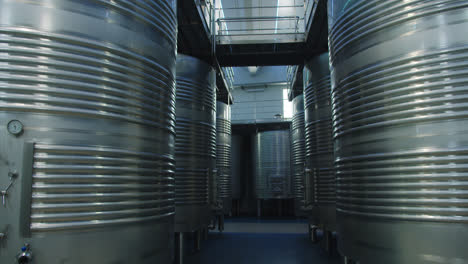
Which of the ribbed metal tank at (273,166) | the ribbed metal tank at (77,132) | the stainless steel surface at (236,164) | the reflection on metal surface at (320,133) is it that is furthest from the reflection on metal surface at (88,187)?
the stainless steel surface at (236,164)

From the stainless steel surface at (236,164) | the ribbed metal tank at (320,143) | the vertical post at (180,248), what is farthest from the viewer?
the stainless steel surface at (236,164)

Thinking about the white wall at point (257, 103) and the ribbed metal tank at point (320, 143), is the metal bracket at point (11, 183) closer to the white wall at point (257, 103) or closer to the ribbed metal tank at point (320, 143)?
the ribbed metal tank at point (320, 143)

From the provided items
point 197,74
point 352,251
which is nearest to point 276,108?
point 197,74

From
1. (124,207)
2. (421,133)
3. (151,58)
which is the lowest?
(124,207)

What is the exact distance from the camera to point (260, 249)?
28.5 feet

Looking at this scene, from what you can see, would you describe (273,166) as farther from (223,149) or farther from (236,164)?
(223,149)

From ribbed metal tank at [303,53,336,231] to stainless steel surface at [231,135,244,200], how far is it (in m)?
9.92

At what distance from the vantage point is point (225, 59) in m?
9.98

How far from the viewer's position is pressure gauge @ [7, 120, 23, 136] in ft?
8.15

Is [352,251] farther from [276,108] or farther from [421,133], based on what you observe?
[276,108]

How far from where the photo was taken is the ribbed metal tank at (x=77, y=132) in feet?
8.24

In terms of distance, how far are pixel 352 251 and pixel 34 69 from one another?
3749mm

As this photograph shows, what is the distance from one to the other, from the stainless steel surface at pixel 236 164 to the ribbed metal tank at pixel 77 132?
589 inches

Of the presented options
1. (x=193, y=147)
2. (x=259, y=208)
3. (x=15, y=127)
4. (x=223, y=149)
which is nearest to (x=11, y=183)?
(x=15, y=127)
